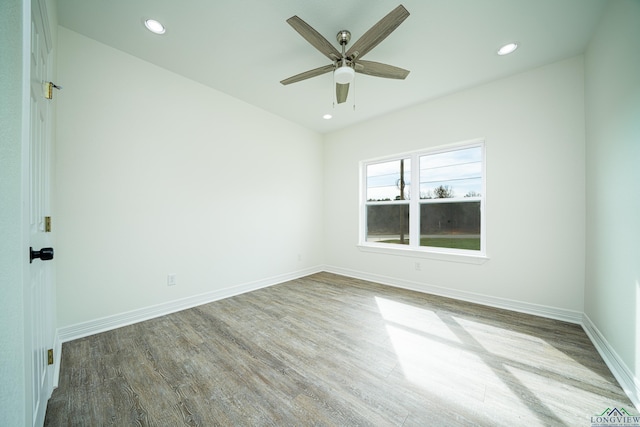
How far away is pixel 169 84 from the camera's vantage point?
8.95ft

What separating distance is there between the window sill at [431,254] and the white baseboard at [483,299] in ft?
1.40

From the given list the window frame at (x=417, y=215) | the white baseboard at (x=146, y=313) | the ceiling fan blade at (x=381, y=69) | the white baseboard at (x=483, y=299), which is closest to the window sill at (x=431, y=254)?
the window frame at (x=417, y=215)

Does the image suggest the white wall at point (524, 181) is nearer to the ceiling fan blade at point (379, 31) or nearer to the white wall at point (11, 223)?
the ceiling fan blade at point (379, 31)

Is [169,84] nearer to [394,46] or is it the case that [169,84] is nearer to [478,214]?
[394,46]

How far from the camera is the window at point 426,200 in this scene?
3.18 meters

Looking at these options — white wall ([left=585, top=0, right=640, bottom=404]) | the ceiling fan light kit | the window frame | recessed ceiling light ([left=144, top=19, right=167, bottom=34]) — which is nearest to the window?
the window frame

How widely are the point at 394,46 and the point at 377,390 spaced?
9.89 feet

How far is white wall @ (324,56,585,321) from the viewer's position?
2.47 meters

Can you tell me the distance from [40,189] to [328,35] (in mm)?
2516

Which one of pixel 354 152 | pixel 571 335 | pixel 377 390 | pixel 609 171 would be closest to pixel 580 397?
pixel 571 335

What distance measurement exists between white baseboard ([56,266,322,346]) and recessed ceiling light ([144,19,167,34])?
2857mm

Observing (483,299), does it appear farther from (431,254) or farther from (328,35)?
(328,35)

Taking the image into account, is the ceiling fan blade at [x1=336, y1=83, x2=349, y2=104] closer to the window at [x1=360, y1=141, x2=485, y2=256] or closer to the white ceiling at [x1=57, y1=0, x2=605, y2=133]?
the white ceiling at [x1=57, y1=0, x2=605, y2=133]

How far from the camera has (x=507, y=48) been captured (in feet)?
7.59
